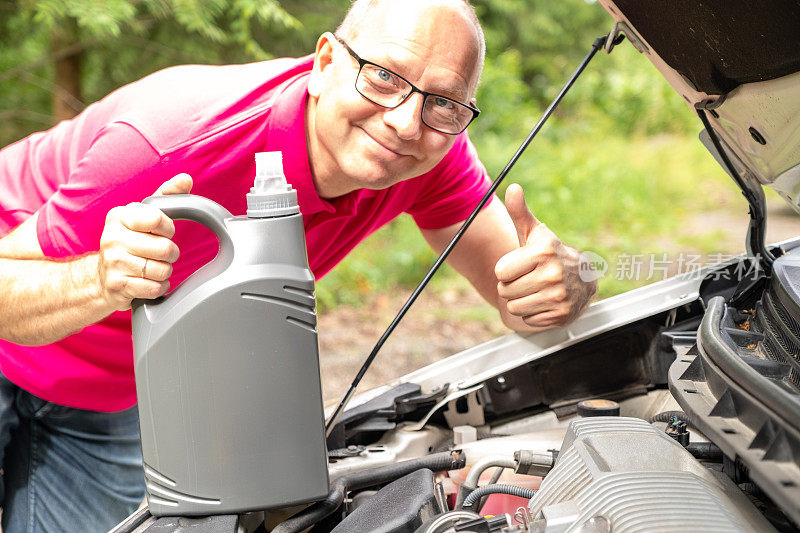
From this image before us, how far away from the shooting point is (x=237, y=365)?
3.29 ft

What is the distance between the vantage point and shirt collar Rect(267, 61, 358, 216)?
153cm

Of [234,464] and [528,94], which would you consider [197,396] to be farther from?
[528,94]

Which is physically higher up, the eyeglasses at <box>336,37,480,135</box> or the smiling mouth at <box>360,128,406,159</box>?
→ the eyeglasses at <box>336,37,480,135</box>

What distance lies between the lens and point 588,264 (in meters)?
1.56

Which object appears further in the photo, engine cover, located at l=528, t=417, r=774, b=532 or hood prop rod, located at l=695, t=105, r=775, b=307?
hood prop rod, located at l=695, t=105, r=775, b=307

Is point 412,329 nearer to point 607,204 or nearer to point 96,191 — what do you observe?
point 607,204

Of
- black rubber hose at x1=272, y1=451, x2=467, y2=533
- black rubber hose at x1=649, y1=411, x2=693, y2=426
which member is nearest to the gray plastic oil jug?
black rubber hose at x1=272, y1=451, x2=467, y2=533

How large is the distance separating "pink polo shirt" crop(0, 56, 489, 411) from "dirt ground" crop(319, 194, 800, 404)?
6.56ft

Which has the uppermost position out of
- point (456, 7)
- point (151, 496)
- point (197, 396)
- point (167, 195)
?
point (456, 7)

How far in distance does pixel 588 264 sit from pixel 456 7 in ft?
2.00

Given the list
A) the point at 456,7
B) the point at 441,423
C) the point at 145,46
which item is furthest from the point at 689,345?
the point at 145,46

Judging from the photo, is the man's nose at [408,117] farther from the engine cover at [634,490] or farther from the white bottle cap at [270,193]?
the engine cover at [634,490]

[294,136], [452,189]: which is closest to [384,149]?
[294,136]

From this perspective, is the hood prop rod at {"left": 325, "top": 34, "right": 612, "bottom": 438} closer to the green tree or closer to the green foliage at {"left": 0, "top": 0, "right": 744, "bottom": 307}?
the green foliage at {"left": 0, "top": 0, "right": 744, "bottom": 307}
